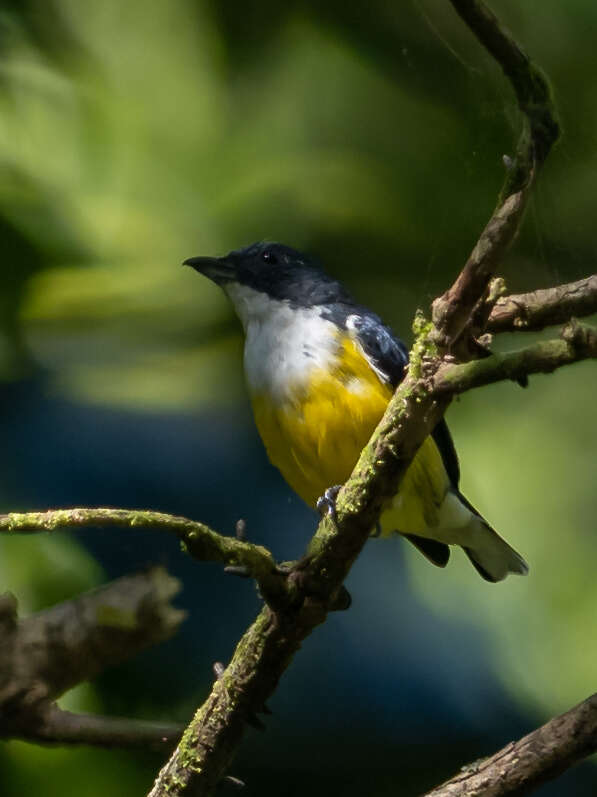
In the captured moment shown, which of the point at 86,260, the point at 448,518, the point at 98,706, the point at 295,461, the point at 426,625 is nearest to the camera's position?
the point at 295,461

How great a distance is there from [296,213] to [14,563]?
116 cm

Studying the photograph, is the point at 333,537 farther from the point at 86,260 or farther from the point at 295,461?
the point at 86,260

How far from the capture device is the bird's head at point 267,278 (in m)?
2.12

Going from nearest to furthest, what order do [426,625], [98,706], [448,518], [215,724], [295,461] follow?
1. [215,724]
2. [295,461]
3. [448,518]
4. [98,706]
5. [426,625]

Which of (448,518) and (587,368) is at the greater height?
(587,368)

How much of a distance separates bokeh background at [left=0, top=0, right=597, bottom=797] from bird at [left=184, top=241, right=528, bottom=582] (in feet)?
→ 1.51

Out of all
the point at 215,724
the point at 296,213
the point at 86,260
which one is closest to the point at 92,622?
the point at 215,724

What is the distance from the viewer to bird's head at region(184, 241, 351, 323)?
83.3 inches

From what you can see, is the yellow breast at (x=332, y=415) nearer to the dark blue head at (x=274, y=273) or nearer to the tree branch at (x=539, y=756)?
the dark blue head at (x=274, y=273)

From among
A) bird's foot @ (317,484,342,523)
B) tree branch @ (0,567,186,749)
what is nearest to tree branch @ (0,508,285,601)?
bird's foot @ (317,484,342,523)

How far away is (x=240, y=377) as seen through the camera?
279 cm

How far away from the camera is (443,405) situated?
1377 mm

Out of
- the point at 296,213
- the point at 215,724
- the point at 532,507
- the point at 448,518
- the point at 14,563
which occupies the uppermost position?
the point at 296,213

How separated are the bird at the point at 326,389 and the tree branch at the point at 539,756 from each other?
0.50 meters
